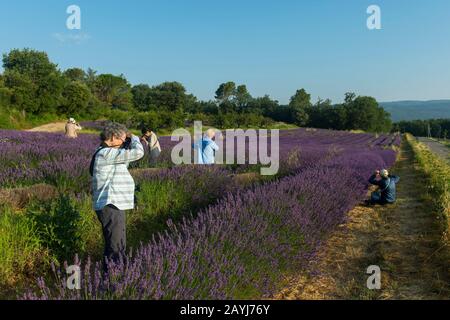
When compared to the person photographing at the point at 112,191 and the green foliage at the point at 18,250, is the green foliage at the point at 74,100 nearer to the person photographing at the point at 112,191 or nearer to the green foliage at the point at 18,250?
the green foliage at the point at 18,250

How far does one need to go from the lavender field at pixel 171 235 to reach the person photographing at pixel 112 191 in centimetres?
22

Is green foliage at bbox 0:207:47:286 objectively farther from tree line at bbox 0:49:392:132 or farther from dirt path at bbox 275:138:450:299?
tree line at bbox 0:49:392:132

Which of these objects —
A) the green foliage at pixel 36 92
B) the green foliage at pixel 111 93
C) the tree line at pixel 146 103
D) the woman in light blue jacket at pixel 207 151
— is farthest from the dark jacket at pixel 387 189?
the green foliage at pixel 111 93

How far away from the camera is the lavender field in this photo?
1.88m

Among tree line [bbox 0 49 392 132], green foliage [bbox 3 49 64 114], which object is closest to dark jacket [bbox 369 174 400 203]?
tree line [bbox 0 49 392 132]

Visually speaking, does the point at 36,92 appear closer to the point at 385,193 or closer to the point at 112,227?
the point at 385,193

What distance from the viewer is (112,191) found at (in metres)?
2.59

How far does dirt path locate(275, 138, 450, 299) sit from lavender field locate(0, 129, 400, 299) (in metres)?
0.21

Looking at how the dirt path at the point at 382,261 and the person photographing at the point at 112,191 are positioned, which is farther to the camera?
the dirt path at the point at 382,261

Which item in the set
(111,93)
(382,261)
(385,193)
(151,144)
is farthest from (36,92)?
(382,261)

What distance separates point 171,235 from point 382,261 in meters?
2.02

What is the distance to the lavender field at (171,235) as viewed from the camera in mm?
1883
